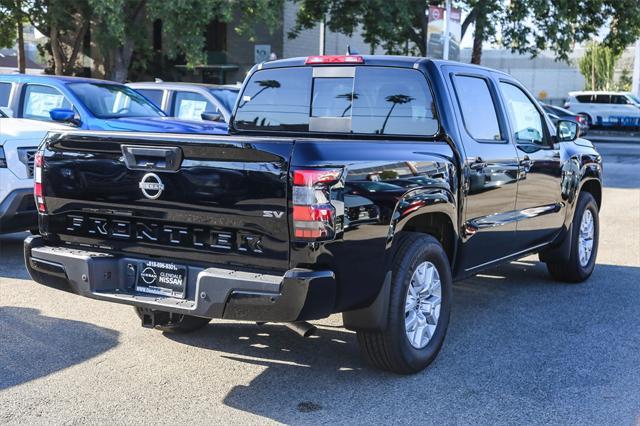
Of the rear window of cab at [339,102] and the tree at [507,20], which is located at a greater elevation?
the tree at [507,20]

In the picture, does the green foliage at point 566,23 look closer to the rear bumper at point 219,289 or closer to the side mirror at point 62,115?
the side mirror at point 62,115

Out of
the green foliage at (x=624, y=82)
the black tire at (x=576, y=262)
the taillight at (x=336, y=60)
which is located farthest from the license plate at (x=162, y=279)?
the green foliage at (x=624, y=82)

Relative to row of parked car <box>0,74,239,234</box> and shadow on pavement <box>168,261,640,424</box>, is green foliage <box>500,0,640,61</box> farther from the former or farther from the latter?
shadow on pavement <box>168,261,640,424</box>

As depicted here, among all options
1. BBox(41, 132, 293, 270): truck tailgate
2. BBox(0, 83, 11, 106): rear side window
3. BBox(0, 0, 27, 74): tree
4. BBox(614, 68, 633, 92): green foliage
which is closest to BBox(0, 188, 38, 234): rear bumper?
BBox(41, 132, 293, 270): truck tailgate

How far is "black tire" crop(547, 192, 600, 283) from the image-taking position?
7152mm

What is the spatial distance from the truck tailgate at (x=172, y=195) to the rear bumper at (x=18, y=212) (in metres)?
2.89

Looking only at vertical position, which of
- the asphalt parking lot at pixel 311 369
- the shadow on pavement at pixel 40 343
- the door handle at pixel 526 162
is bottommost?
the shadow on pavement at pixel 40 343

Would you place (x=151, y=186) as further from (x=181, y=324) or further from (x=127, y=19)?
(x=127, y=19)

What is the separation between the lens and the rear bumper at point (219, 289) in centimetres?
391

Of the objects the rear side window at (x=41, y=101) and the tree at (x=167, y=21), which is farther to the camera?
the tree at (x=167, y=21)

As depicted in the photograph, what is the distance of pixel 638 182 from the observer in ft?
54.2

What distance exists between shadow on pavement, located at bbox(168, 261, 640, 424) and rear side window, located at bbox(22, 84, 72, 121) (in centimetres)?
535

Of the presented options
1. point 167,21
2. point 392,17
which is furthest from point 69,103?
point 392,17

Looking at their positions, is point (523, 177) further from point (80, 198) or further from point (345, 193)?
point (80, 198)
